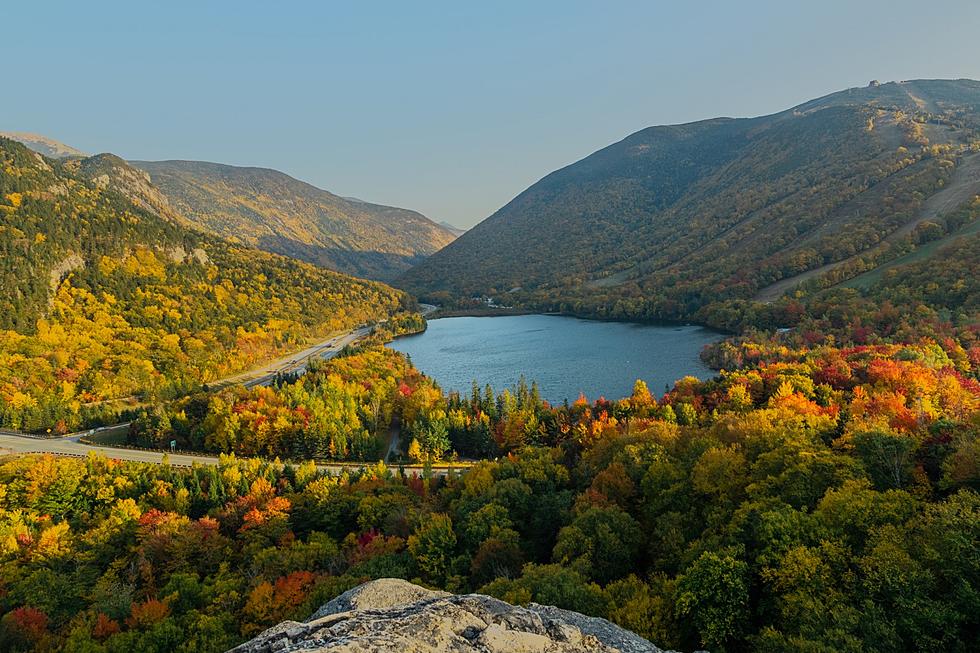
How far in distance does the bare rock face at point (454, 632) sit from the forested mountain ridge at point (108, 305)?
83178 millimetres

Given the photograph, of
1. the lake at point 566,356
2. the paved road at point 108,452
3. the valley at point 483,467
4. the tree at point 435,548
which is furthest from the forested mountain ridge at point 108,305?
the tree at point 435,548

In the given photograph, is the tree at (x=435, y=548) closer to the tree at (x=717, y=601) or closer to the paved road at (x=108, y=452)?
the tree at (x=717, y=601)

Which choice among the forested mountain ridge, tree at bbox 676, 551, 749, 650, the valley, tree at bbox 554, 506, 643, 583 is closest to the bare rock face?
the valley

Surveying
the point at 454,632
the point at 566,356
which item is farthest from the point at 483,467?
the point at 566,356

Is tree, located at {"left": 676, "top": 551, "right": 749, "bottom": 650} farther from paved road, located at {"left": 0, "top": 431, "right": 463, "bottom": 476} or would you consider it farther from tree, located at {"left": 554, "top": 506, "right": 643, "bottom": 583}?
paved road, located at {"left": 0, "top": 431, "right": 463, "bottom": 476}

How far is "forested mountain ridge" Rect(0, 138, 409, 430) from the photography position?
86.0 meters

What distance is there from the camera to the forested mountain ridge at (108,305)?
282ft

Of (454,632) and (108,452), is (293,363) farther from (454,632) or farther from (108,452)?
(454,632)

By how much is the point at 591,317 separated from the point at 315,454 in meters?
136

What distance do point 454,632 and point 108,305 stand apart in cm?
12764

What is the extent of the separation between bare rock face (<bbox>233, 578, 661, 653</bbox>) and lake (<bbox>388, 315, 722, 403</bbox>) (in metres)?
74.5

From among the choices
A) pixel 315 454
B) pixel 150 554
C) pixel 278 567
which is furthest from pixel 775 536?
pixel 315 454

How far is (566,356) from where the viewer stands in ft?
397

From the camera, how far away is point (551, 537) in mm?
36875
